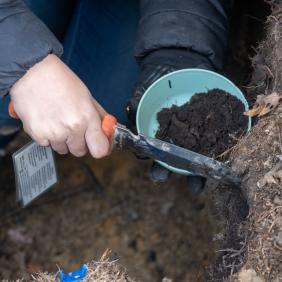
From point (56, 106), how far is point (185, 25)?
536mm

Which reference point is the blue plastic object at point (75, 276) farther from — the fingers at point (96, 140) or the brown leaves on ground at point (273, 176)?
the brown leaves on ground at point (273, 176)

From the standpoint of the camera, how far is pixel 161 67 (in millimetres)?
1628

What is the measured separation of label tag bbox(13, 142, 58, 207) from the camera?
1.44 meters

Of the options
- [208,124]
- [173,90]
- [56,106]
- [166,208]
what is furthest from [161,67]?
[166,208]

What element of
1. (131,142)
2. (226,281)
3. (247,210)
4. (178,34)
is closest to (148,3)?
(178,34)

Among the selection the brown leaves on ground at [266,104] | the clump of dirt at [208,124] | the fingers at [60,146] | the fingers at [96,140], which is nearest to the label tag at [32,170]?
the fingers at [60,146]

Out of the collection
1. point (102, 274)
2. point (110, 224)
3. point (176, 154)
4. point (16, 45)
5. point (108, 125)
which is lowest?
point (110, 224)

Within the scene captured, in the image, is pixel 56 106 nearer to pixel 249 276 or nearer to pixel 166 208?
pixel 249 276

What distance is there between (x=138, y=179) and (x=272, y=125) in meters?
0.82

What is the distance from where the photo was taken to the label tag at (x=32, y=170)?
144cm

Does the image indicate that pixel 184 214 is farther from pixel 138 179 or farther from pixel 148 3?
pixel 148 3

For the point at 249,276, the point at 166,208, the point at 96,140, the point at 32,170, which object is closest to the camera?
the point at 249,276

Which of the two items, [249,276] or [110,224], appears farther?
[110,224]

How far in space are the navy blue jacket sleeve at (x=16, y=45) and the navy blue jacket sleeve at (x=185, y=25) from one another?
1.40ft
